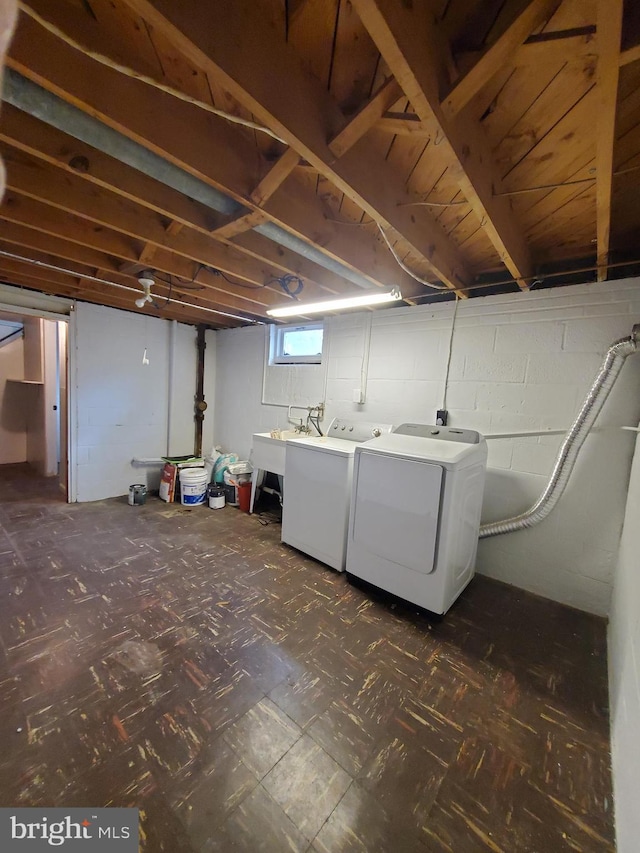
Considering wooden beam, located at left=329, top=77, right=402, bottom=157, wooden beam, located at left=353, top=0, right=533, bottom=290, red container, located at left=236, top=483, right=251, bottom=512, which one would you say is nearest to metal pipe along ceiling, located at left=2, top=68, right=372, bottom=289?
wooden beam, located at left=329, top=77, right=402, bottom=157

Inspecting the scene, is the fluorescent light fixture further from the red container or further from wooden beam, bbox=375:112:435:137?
the red container

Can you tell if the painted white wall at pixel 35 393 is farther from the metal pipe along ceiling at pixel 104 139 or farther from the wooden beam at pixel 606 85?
the wooden beam at pixel 606 85

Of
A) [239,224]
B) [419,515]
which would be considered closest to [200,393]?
[239,224]

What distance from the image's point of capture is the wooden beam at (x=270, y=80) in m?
0.89

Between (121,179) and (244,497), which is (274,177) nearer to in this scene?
(121,179)

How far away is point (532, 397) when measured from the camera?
253 cm

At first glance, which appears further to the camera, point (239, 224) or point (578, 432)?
point (578, 432)

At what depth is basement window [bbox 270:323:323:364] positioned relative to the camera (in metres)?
3.91

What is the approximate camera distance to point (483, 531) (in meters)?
2.63

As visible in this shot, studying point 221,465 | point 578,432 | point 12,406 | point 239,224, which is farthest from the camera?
point 12,406

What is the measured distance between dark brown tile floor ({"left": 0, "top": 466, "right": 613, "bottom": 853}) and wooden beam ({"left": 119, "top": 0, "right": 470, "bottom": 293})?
2.25m

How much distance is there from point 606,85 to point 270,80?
0.95m

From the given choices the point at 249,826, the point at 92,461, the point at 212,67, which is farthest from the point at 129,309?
the point at 249,826

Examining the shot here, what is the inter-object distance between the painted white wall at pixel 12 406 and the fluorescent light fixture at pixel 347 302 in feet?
15.7
